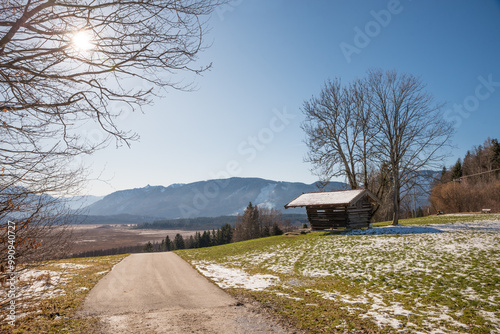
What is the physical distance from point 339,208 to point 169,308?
764 inches

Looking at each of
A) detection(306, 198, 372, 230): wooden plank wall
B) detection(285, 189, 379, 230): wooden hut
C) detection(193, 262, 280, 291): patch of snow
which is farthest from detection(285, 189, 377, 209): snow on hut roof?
detection(193, 262, 280, 291): patch of snow

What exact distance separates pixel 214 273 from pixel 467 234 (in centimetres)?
1667

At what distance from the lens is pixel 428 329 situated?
18.8ft

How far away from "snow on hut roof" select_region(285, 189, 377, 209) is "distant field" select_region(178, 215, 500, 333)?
235 inches

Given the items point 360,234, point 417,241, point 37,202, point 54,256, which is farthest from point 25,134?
point 360,234

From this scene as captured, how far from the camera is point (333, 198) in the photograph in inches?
946

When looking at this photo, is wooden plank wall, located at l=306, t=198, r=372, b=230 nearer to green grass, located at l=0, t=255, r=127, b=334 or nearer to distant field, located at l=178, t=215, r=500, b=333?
distant field, located at l=178, t=215, r=500, b=333

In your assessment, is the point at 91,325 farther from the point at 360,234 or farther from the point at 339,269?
the point at 360,234

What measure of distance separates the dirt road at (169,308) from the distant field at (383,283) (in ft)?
3.05

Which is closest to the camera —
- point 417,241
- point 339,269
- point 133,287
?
point 133,287

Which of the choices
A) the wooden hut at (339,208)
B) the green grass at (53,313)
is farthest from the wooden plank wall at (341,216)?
the green grass at (53,313)

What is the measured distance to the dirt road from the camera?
237 inches

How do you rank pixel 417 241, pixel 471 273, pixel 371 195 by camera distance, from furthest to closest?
pixel 371 195 → pixel 417 241 → pixel 471 273

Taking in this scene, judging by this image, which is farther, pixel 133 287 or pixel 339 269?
pixel 339 269
